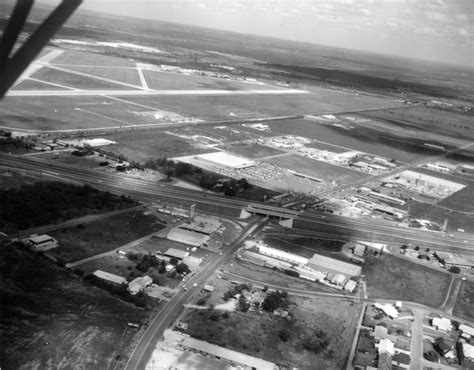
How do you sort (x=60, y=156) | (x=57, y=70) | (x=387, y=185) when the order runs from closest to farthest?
(x=60, y=156)
(x=387, y=185)
(x=57, y=70)

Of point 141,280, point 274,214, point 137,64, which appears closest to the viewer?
point 141,280

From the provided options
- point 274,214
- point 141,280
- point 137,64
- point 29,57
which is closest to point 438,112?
point 137,64

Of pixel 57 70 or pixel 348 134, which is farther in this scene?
pixel 57 70

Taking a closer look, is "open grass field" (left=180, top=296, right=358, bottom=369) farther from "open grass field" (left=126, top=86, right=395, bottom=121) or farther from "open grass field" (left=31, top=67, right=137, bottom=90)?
"open grass field" (left=31, top=67, right=137, bottom=90)

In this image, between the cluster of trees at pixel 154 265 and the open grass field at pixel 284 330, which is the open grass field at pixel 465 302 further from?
the cluster of trees at pixel 154 265

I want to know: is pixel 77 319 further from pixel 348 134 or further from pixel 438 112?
pixel 438 112

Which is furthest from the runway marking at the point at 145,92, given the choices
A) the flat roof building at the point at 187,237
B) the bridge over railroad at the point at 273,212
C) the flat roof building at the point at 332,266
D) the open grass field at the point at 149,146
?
the flat roof building at the point at 332,266

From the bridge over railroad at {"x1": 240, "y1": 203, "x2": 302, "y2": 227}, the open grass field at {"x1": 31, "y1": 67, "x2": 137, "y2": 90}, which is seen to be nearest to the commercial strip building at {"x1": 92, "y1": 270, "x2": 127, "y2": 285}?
the bridge over railroad at {"x1": 240, "y1": 203, "x2": 302, "y2": 227}

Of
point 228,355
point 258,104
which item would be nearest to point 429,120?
point 258,104
